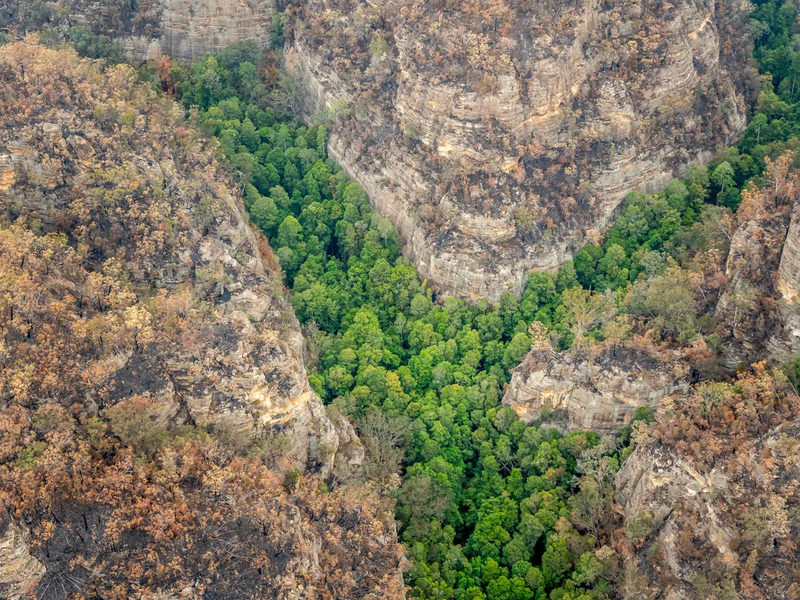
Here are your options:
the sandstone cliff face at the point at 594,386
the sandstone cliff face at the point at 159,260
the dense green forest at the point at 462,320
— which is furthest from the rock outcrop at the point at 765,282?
the sandstone cliff face at the point at 159,260

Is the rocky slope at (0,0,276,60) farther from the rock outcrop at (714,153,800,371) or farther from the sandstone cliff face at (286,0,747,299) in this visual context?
the rock outcrop at (714,153,800,371)

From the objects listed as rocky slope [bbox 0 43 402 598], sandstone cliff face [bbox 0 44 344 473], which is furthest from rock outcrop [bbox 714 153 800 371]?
sandstone cliff face [bbox 0 44 344 473]

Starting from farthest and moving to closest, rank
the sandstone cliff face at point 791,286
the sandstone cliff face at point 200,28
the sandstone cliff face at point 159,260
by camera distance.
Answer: the sandstone cliff face at point 200,28, the sandstone cliff face at point 791,286, the sandstone cliff face at point 159,260

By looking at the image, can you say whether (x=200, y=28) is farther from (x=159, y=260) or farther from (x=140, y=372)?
(x=140, y=372)

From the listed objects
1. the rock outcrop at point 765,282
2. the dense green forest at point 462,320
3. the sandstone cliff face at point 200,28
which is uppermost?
the sandstone cliff face at point 200,28

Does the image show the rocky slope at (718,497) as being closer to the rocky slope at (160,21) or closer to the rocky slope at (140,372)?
the rocky slope at (140,372)

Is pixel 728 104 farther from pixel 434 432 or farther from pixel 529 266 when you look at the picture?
pixel 434 432

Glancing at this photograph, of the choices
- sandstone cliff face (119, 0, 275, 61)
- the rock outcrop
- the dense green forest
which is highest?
sandstone cliff face (119, 0, 275, 61)
